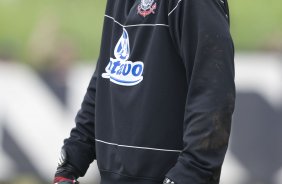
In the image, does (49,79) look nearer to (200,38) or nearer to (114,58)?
(114,58)

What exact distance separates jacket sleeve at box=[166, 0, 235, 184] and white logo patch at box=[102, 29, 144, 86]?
0.21m

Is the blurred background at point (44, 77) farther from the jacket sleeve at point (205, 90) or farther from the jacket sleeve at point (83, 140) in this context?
the jacket sleeve at point (205, 90)

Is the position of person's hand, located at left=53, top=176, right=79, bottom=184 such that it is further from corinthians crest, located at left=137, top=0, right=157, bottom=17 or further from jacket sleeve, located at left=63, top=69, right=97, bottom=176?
corinthians crest, located at left=137, top=0, right=157, bottom=17

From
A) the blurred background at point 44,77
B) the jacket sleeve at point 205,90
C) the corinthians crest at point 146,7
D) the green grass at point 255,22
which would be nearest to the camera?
the jacket sleeve at point 205,90

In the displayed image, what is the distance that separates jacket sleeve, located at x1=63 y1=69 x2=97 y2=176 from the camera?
2.71 m

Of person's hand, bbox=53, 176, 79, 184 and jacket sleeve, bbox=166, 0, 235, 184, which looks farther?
person's hand, bbox=53, 176, 79, 184

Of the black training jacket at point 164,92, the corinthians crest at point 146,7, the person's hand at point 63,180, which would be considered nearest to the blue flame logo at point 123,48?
the black training jacket at point 164,92

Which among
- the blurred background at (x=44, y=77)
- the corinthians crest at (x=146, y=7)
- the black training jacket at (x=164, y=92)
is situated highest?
the corinthians crest at (x=146, y=7)

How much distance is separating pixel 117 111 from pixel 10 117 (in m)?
2.91

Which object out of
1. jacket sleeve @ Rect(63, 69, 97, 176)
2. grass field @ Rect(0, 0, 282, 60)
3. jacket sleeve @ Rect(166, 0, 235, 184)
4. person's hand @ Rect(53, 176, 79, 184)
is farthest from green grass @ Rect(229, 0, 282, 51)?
jacket sleeve @ Rect(166, 0, 235, 184)

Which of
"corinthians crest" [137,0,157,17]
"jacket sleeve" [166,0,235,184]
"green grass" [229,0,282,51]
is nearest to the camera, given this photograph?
"jacket sleeve" [166,0,235,184]

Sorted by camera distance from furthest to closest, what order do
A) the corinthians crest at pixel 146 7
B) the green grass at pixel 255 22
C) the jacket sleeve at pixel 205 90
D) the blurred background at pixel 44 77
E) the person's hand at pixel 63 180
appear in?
the blurred background at pixel 44 77
the green grass at pixel 255 22
the person's hand at pixel 63 180
the corinthians crest at pixel 146 7
the jacket sleeve at pixel 205 90

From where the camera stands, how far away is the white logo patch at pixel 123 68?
2.30 meters

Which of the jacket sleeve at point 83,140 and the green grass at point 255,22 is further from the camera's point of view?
the green grass at point 255,22
